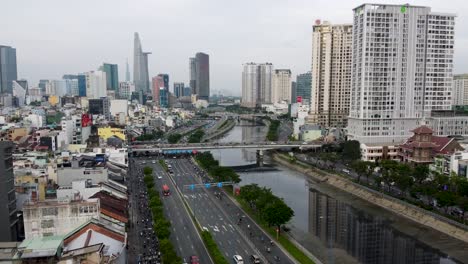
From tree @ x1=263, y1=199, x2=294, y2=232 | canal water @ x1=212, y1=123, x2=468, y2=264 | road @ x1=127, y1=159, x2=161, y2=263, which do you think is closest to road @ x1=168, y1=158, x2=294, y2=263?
tree @ x1=263, y1=199, x2=294, y2=232

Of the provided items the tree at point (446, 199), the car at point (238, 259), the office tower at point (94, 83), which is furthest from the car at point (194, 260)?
the office tower at point (94, 83)

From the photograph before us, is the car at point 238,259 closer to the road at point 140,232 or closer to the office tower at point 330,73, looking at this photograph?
the road at point 140,232

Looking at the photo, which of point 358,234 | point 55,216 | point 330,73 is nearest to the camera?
point 55,216

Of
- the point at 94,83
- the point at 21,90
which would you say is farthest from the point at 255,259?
the point at 21,90

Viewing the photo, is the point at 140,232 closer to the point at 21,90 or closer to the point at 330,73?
the point at 330,73

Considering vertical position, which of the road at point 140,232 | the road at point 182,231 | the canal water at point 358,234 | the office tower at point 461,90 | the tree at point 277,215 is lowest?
the canal water at point 358,234
